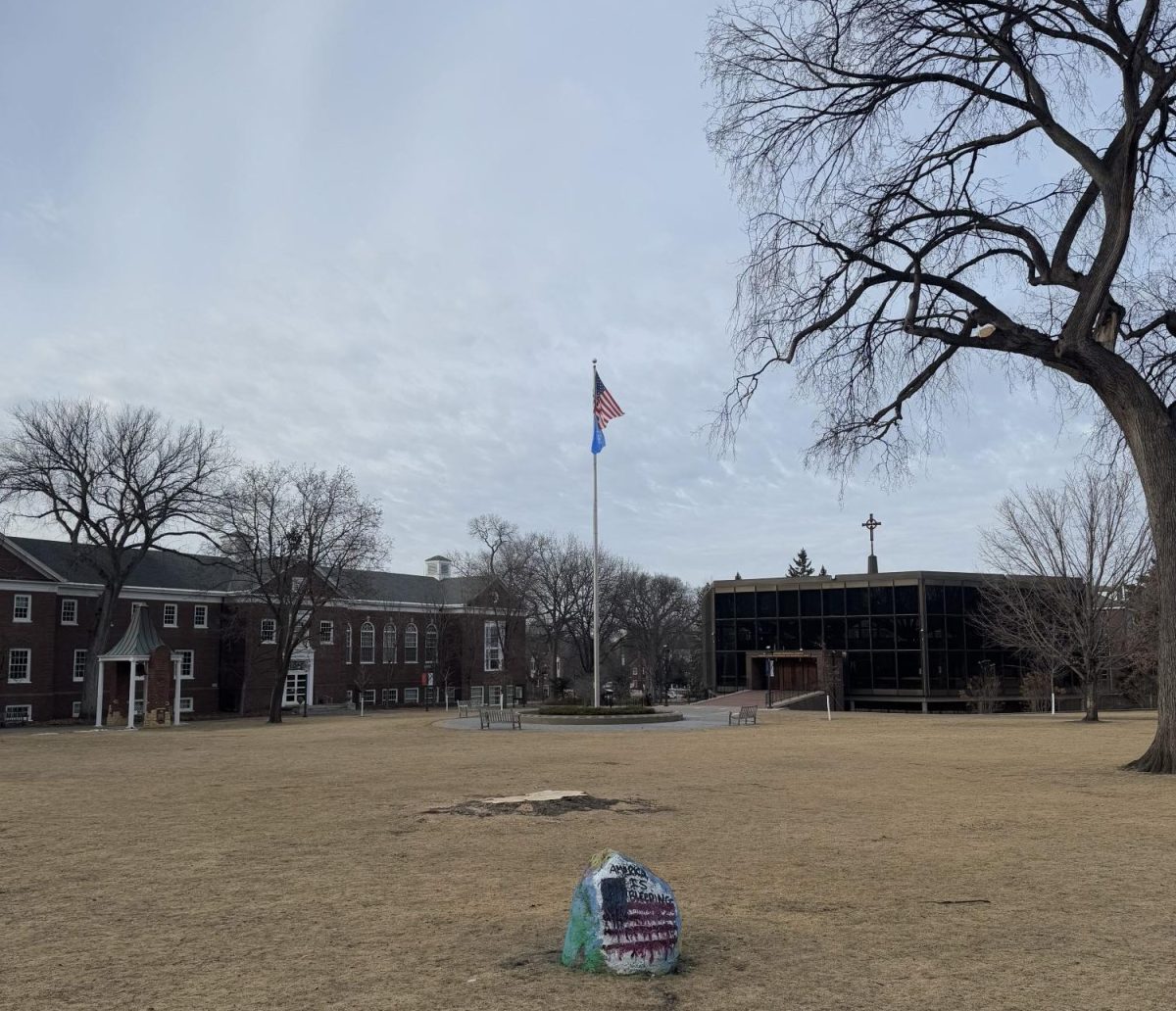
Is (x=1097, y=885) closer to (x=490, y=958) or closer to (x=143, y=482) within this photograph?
(x=490, y=958)

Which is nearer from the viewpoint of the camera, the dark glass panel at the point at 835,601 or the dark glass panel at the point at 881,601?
the dark glass panel at the point at 881,601

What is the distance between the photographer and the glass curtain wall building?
59812mm

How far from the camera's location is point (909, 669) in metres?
60.2

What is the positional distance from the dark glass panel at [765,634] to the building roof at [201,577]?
2094 centimetres

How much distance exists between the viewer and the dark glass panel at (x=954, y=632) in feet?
197

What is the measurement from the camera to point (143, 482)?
48375 millimetres

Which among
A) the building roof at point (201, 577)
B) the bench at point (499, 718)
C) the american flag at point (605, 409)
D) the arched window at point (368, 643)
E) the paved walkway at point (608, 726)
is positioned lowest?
the paved walkway at point (608, 726)

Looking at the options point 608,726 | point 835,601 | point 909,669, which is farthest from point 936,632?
point 608,726

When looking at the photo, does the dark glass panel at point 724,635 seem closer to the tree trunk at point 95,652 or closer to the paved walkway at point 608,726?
the paved walkway at point 608,726

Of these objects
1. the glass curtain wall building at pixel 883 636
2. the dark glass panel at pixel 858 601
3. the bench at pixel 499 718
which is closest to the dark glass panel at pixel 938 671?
the glass curtain wall building at pixel 883 636

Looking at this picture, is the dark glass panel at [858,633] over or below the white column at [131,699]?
over

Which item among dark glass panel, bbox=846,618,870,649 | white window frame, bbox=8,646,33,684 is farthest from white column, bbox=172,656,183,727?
dark glass panel, bbox=846,618,870,649

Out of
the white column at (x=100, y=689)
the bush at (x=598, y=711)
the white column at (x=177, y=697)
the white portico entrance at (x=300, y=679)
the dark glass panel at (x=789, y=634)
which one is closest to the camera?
the bush at (x=598, y=711)

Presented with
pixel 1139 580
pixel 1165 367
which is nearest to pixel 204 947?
pixel 1165 367
